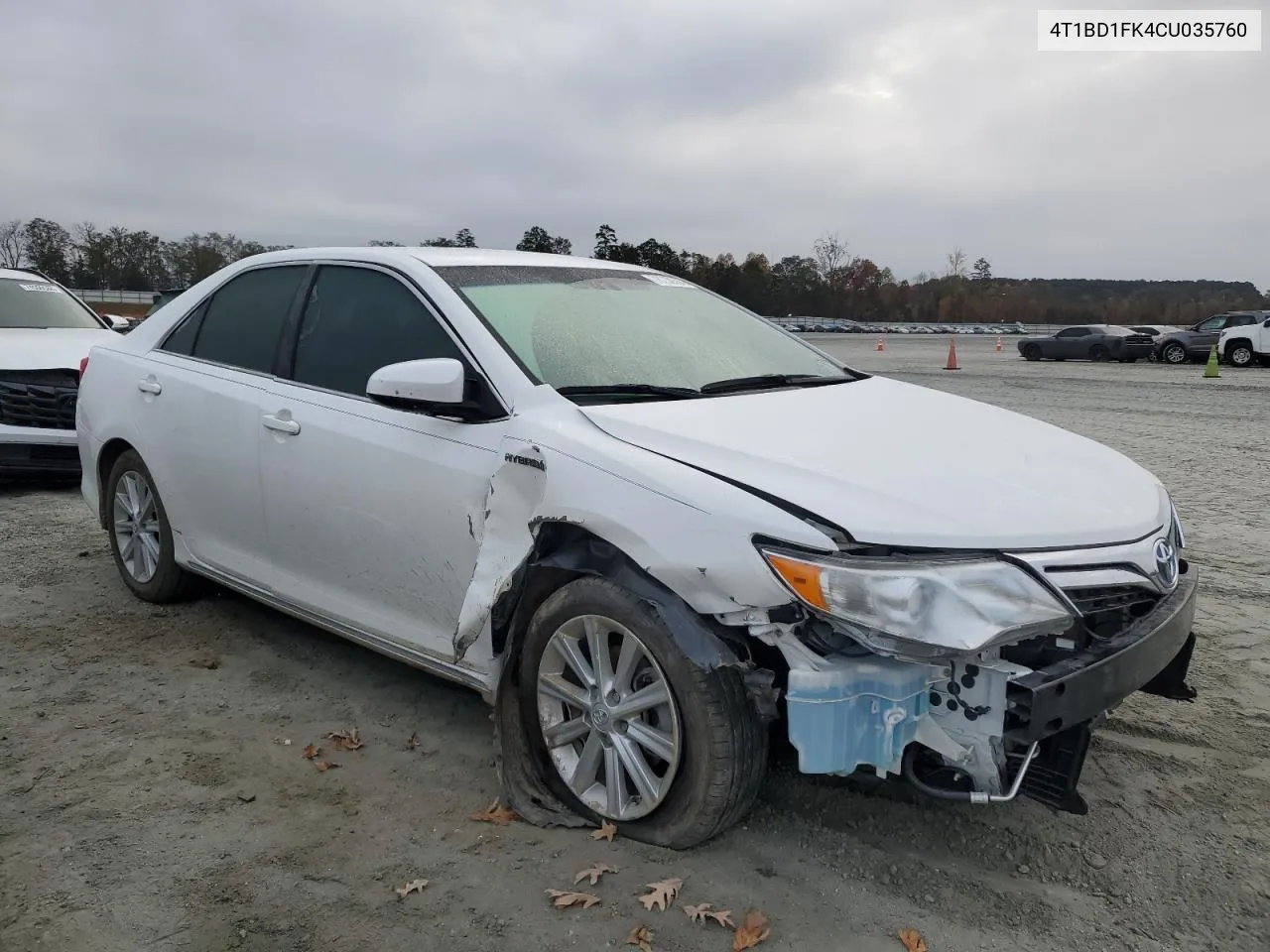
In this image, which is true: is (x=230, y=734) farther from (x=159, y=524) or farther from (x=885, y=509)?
(x=885, y=509)

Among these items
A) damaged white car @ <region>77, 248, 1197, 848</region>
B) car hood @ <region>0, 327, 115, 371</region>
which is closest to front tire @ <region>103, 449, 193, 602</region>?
damaged white car @ <region>77, 248, 1197, 848</region>

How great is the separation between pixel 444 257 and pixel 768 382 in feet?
4.27

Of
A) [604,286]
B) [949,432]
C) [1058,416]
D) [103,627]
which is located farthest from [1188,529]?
[1058,416]

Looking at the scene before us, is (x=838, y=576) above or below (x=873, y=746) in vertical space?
above

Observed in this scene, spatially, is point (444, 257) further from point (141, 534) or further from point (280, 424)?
point (141, 534)

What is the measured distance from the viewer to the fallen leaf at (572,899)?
8.42ft

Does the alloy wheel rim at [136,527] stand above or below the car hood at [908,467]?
below

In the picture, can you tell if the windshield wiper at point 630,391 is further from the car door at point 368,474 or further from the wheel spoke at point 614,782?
the wheel spoke at point 614,782

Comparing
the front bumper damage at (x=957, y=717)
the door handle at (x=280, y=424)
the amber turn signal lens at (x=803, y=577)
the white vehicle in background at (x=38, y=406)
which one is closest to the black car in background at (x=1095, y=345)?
the white vehicle in background at (x=38, y=406)

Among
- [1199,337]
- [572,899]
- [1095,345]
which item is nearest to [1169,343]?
[1199,337]

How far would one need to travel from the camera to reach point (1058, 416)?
13625mm

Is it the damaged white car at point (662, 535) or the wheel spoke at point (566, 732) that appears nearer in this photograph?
the damaged white car at point (662, 535)

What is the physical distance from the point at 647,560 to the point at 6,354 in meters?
7.23

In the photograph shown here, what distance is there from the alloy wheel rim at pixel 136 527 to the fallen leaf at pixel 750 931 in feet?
11.1
